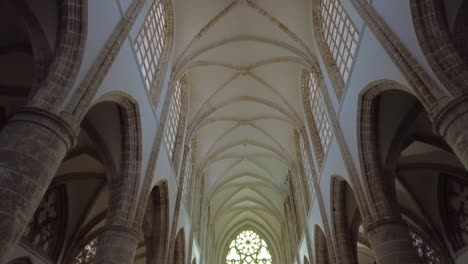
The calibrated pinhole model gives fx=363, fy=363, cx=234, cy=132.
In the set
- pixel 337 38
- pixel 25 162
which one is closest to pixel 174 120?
pixel 337 38

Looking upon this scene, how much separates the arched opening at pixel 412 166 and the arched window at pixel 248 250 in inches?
549

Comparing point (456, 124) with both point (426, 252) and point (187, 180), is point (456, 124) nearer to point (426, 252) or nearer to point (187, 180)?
point (426, 252)

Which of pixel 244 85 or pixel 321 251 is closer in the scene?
pixel 321 251

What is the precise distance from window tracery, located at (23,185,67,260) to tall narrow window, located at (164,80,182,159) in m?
4.40

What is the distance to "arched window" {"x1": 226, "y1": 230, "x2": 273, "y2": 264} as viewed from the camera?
27.0 m

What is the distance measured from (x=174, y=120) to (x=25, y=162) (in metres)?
10.1

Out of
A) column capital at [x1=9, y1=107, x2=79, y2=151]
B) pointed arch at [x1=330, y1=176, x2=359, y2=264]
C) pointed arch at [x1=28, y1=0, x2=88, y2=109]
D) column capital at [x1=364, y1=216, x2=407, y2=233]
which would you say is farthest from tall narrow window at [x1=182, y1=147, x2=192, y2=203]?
column capital at [x1=9, y1=107, x2=79, y2=151]

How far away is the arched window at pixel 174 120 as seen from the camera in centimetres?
1370

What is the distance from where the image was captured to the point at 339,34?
11.8m

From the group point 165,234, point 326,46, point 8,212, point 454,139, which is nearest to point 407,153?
point 326,46

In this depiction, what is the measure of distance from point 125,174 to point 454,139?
7.42 meters

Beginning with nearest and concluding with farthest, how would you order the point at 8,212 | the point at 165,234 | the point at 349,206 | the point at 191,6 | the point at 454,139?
the point at 8,212 < the point at 454,139 < the point at 165,234 < the point at 349,206 < the point at 191,6

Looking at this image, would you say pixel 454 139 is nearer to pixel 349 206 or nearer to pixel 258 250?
pixel 349 206

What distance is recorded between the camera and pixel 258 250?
27.6m
